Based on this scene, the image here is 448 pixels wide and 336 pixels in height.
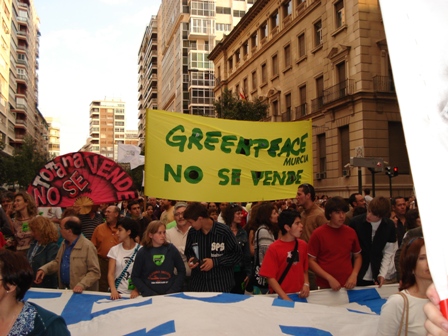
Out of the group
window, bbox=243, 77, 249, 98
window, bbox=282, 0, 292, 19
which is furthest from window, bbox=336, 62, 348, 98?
window, bbox=243, 77, 249, 98

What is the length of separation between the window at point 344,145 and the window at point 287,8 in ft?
33.4

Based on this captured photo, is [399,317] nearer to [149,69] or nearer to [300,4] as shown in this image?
[300,4]

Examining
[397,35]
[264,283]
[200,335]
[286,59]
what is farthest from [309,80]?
[397,35]

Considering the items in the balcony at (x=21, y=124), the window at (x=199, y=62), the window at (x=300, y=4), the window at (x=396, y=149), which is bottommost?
the window at (x=396, y=149)

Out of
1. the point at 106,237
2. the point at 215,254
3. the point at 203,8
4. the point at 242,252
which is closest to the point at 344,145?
the point at 242,252

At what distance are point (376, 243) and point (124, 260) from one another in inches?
111

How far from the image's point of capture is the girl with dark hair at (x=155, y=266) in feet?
17.1

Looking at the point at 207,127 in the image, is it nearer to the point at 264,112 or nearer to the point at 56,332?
the point at 56,332

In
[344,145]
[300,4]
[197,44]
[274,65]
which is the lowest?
[344,145]

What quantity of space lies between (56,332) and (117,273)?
3.11 meters

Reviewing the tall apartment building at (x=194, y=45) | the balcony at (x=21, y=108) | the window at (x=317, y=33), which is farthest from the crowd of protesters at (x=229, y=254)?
the balcony at (x=21, y=108)

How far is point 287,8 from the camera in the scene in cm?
3403

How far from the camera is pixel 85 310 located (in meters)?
5.09

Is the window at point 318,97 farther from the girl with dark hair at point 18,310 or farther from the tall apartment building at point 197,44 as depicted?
the tall apartment building at point 197,44
